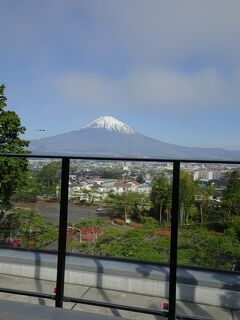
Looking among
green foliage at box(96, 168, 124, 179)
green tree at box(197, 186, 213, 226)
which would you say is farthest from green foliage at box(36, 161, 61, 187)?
green tree at box(197, 186, 213, 226)

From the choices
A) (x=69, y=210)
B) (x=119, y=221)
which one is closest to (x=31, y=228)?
(x=69, y=210)

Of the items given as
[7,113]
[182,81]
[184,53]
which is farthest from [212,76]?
[7,113]

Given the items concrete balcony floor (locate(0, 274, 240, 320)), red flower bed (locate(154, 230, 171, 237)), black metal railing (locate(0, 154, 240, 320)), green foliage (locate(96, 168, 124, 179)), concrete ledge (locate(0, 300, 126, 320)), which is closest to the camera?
concrete ledge (locate(0, 300, 126, 320))

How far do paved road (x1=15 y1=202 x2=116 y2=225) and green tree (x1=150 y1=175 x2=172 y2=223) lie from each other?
0.95 ft

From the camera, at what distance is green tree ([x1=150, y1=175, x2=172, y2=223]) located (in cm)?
218

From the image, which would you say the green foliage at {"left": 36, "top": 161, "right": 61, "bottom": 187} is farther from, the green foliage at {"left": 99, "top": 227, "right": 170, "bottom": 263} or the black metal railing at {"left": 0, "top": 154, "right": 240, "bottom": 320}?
the green foliage at {"left": 99, "top": 227, "right": 170, "bottom": 263}

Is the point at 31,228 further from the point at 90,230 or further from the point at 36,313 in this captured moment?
the point at 36,313

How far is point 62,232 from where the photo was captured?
2.24 metres

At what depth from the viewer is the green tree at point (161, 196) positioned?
2.18 m

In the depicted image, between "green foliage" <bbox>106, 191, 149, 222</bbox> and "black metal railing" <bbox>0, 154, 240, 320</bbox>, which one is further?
"green foliage" <bbox>106, 191, 149, 222</bbox>

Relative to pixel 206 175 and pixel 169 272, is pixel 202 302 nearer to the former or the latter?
pixel 169 272

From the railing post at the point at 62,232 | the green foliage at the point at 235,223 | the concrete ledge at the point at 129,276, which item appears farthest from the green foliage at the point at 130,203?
the green foliage at the point at 235,223

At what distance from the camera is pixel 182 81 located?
303ft

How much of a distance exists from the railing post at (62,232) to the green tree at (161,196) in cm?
52
